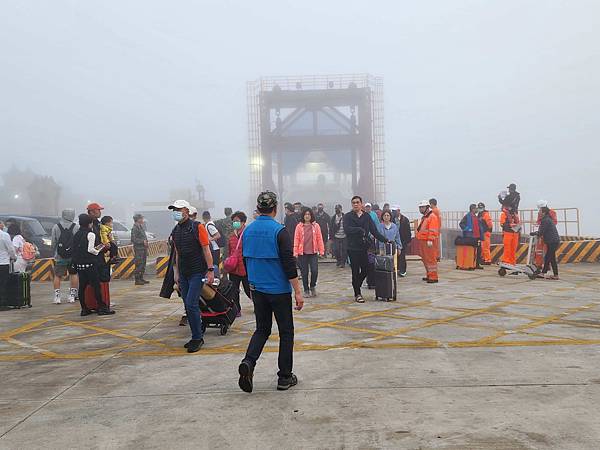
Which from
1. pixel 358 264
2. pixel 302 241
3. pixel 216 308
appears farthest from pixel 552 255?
pixel 216 308

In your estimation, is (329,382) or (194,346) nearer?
(329,382)

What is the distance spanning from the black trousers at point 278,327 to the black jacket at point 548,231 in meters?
8.54

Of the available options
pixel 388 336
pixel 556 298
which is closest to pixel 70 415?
pixel 388 336

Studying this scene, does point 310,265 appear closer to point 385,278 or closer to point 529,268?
point 385,278

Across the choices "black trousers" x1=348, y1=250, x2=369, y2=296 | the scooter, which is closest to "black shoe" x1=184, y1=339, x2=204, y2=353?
"black trousers" x1=348, y1=250, x2=369, y2=296

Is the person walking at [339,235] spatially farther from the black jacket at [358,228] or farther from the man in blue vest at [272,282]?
the man in blue vest at [272,282]

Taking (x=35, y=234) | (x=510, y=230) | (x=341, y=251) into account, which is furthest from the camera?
(x=35, y=234)

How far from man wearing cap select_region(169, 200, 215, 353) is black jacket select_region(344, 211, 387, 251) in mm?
3330

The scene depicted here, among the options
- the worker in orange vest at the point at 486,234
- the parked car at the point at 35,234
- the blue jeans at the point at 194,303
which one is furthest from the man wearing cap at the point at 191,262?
the parked car at the point at 35,234

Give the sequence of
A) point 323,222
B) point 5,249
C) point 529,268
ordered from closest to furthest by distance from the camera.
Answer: point 5,249, point 529,268, point 323,222

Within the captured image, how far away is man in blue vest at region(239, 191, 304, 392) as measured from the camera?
4.02m

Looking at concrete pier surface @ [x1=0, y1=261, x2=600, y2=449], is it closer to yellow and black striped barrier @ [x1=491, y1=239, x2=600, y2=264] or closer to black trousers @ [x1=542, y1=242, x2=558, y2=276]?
black trousers @ [x1=542, y1=242, x2=558, y2=276]

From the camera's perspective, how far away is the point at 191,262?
214 inches

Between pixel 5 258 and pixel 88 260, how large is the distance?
2468mm
